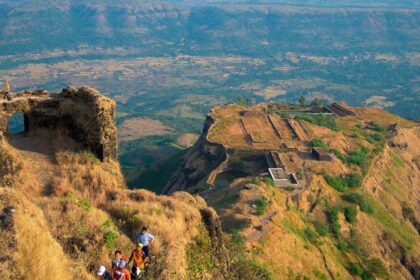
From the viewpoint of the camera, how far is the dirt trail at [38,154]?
63.6 ft

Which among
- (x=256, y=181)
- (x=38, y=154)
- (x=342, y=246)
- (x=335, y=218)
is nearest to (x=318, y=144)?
(x=335, y=218)

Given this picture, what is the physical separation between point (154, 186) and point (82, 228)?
56.0 metres

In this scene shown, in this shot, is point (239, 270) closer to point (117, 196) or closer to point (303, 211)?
point (117, 196)

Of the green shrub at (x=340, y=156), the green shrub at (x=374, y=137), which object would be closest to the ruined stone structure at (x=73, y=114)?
the green shrub at (x=340, y=156)

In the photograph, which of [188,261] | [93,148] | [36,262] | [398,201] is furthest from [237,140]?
[36,262]

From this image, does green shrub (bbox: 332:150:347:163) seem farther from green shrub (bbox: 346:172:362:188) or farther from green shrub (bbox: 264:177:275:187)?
green shrub (bbox: 264:177:275:187)

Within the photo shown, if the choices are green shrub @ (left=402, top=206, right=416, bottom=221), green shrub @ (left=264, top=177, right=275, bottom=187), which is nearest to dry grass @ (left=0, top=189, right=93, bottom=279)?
green shrub @ (left=264, top=177, right=275, bottom=187)

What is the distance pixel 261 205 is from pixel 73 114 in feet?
66.5

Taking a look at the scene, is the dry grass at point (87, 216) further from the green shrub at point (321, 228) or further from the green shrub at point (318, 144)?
the green shrub at point (318, 144)

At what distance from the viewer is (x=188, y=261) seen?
1584cm

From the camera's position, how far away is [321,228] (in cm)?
4138

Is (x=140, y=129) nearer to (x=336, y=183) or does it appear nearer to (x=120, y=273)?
(x=336, y=183)

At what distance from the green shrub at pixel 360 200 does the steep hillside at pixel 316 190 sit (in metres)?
0.10

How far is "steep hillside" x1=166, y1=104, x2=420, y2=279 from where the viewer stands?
36.4m
